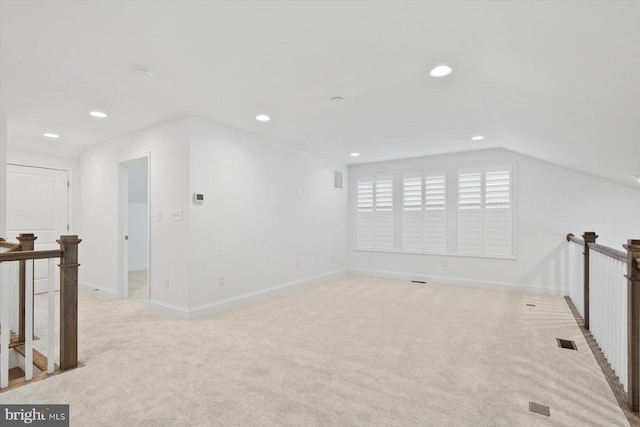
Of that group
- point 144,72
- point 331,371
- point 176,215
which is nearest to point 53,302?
point 176,215

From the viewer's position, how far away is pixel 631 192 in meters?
4.67

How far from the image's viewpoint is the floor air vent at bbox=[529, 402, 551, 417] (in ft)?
6.31

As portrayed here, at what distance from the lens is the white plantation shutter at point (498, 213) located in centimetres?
531

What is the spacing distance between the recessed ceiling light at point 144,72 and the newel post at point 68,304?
1.45m

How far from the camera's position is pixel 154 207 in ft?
13.6

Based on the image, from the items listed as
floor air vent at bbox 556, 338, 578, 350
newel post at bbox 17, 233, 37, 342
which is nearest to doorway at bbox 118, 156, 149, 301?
newel post at bbox 17, 233, 37, 342

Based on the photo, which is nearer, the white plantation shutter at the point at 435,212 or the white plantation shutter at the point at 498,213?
the white plantation shutter at the point at 498,213

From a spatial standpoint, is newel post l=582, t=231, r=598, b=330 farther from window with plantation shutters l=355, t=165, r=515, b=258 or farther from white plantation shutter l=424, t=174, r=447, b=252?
white plantation shutter l=424, t=174, r=447, b=252

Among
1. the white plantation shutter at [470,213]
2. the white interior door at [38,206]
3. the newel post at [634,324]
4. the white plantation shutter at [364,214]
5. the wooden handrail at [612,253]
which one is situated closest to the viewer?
the newel post at [634,324]

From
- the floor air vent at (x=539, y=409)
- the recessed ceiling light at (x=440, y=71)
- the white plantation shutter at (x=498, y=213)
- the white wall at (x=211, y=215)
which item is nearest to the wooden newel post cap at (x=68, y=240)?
the white wall at (x=211, y=215)

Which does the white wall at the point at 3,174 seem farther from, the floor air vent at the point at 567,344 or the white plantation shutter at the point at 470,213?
the white plantation shutter at the point at 470,213

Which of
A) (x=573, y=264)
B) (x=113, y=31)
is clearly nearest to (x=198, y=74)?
(x=113, y=31)

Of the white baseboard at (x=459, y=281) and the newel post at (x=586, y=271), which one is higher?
the newel post at (x=586, y=271)

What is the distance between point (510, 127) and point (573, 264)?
8.48 ft
